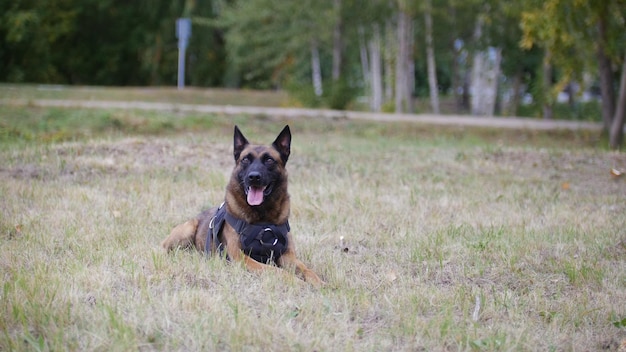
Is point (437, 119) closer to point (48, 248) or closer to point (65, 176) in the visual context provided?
point (65, 176)

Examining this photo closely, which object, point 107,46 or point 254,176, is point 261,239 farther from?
point 107,46

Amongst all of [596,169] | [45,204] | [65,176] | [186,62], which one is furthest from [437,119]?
[186,62]

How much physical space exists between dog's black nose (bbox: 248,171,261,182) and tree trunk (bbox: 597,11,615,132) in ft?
44.8

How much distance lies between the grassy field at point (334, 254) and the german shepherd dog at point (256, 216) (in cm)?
26

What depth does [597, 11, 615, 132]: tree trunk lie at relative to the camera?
18.0 meters

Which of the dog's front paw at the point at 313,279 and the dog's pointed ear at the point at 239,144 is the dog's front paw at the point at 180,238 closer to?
the dog's pointed ear at the point at 239,144

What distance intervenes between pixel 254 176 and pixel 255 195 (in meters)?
0.21

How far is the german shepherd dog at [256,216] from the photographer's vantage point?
6680mm

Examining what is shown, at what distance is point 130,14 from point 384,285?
39.0m

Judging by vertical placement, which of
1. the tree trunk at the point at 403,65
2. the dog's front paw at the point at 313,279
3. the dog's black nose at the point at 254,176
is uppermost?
the tree trunk at the point at 403,65

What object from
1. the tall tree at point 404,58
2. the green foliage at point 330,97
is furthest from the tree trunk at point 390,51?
the green foliage at point 330,97

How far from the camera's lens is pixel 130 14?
4262 centimetres

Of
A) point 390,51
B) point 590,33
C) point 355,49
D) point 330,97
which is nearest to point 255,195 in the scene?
point 590,33

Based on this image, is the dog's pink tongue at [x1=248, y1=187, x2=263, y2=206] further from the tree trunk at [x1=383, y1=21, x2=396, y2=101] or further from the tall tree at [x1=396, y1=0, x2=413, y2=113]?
the tree trunk at [x1=383, y1=21, x2=396, y2=101]
